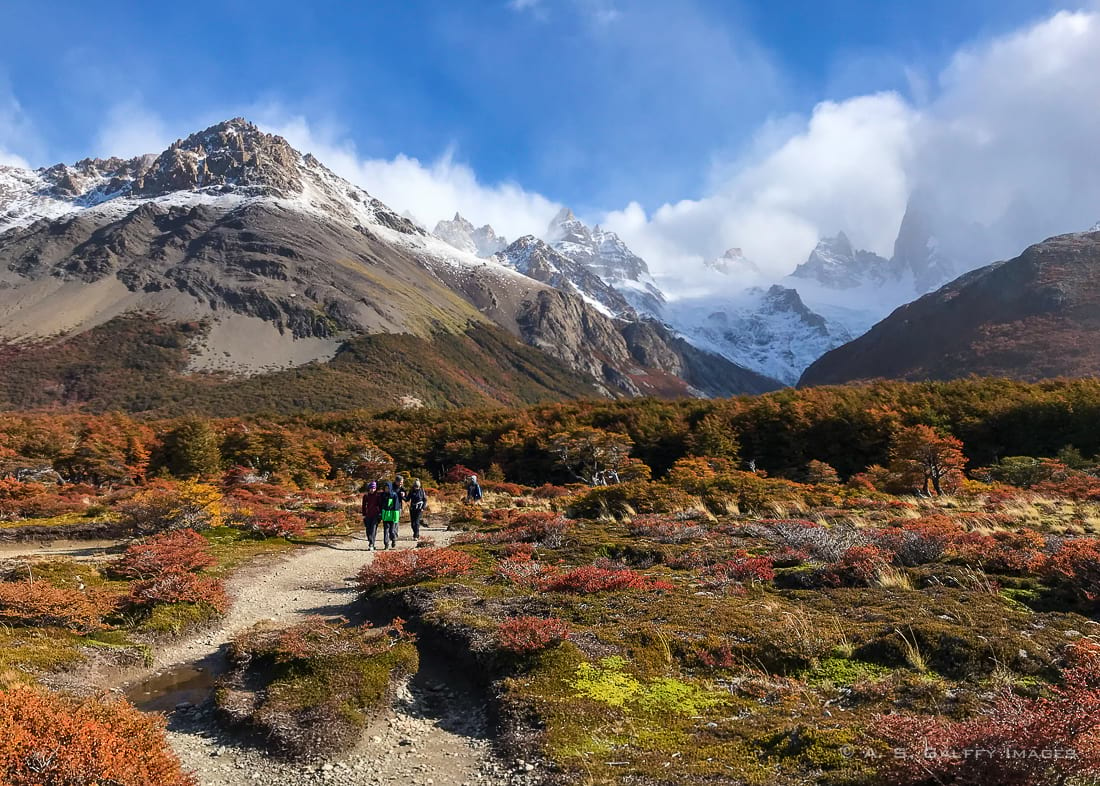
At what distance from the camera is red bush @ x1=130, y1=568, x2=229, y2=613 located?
989 centimetres

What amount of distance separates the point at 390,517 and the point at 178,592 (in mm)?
8097

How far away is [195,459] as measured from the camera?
123ft

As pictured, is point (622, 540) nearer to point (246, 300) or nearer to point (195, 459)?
point (195, 459)

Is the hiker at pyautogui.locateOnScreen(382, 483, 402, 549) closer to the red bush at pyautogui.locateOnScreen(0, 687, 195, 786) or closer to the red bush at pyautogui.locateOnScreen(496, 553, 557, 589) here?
the red bush at pyautogui.locateOnScreen(496, 553, 557, 589)

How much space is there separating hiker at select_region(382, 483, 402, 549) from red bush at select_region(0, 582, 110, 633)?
28.9 ft

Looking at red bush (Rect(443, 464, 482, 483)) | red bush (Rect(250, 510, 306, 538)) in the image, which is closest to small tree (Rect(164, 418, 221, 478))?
red bush (Rect(443, 464, 482, 483))

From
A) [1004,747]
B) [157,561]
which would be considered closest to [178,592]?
[157,561]

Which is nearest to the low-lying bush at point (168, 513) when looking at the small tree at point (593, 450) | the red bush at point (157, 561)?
the red bush at point (157, 561)

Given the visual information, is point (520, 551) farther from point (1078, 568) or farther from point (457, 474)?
point (457, 474)

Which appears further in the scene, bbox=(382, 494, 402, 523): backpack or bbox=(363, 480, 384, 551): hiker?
bbox=(382, 494, 402, 523): backpack

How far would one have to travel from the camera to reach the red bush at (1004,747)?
3768 millimetres

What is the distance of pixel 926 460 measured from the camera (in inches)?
1083

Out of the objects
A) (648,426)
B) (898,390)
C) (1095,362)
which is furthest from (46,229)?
(1095,362)

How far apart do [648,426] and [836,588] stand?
37.1 meters
